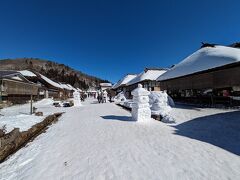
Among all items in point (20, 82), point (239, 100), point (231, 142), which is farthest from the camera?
point (20, 82)

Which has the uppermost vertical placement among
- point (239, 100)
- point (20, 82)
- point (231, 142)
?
point (20, 82)

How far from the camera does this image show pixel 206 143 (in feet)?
18.3

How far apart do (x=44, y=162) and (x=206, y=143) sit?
5.36 meters

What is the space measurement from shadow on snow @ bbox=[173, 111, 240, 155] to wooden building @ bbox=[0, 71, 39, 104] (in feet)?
78.9

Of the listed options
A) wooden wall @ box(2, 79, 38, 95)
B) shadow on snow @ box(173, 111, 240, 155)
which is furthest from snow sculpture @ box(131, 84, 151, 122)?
wooden wall @ box(2, 79, 38, 95)

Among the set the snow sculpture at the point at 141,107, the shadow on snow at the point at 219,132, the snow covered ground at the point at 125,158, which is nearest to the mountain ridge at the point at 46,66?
the snow sculpture at the point at 141,107

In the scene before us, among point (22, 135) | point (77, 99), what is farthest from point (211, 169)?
point (77, 99)

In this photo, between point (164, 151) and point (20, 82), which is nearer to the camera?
point (164, 151)

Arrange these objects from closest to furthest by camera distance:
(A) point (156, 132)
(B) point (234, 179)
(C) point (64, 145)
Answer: (B) point (234, 179) → (C) point (64, 145) → (A) point (156, 132)

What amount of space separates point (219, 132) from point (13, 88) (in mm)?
27821

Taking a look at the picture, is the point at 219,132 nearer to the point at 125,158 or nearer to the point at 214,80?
the point at 125,158

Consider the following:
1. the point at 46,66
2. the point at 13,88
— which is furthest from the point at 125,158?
the point at 46,66

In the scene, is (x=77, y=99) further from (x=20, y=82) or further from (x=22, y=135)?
(x=22, y=135)

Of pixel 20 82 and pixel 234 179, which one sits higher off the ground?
pixel 20 82
